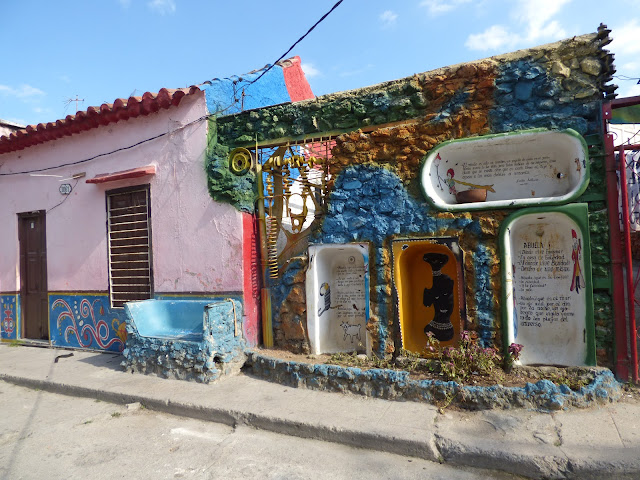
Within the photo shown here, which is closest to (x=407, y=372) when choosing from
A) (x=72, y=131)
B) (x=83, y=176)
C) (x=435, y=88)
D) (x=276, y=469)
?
(x=276, y=469)

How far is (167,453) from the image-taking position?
4.05 m

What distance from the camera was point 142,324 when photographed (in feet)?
21.4

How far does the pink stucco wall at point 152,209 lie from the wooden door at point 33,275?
17cm

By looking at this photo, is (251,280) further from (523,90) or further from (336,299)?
(523,90)

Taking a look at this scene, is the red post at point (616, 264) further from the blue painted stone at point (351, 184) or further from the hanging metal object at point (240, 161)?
the hanging metal object at point (240, 161)

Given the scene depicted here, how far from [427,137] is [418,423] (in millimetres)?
3335

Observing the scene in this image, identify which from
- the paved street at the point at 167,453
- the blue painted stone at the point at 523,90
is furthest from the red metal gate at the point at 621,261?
the paved street at the point at 167,453

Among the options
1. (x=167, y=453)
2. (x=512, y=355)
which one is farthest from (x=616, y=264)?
(x=167, y=453)

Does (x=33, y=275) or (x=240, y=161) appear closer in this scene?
(x=240, y=161)

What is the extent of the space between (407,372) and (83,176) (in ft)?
21.7

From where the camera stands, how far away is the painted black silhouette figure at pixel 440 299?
5766mm

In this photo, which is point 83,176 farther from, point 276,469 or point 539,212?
point 539,212

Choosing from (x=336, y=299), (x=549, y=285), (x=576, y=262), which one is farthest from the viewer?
(x=336, y=299)

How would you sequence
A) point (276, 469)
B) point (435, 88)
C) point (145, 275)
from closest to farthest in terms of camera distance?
point (276, 469) → point (435, 88) → point (145, 275)
